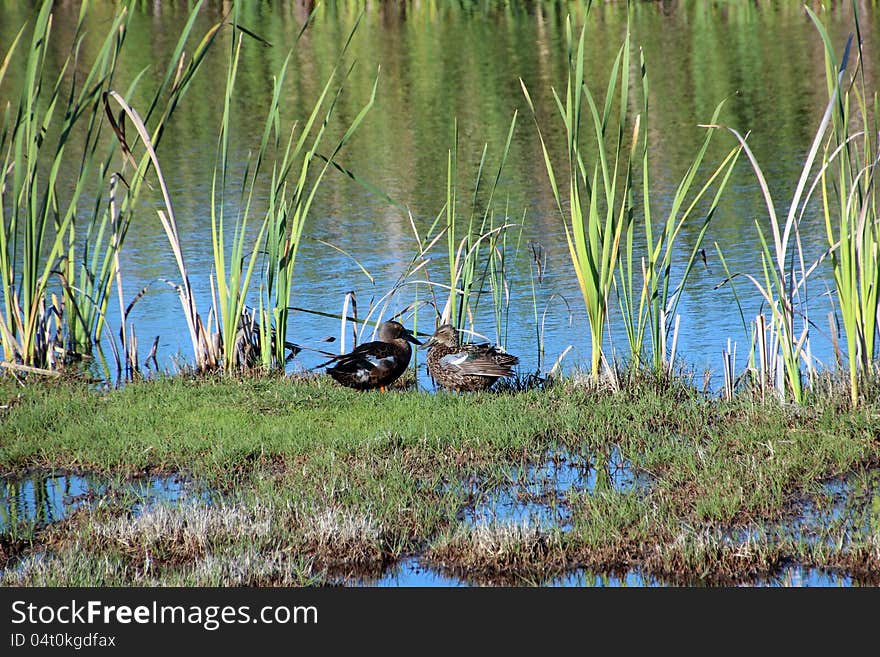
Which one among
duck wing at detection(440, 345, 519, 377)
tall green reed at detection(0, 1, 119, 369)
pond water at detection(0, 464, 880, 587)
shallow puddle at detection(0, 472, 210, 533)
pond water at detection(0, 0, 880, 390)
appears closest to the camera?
pond water at detection(0, 464, 880, 587)

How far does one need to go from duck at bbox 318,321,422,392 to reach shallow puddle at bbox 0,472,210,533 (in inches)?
65.9

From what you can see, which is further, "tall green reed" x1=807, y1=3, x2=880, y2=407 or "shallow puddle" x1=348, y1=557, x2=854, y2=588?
"tall green reed" x1=807, y1=3, x2=880, y2=407

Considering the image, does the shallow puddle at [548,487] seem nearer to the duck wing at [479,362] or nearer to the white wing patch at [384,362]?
the duck wing at [479,362]

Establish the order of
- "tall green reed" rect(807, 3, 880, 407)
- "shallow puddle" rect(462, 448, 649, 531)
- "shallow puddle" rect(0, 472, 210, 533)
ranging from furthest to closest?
"tall green reed" rect(807, 3, 880, 407), "shallow puddle" rect(0, 472, 210, 533), "shallow puddle" rect(462, 448, 649, 531)

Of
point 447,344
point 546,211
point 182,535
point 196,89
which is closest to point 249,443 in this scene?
point 182,535

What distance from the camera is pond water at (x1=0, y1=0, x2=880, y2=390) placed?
11.1m

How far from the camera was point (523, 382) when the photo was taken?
8.15 m

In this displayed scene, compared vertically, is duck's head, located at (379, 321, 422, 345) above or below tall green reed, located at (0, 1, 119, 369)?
below

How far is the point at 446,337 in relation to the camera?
8.15 metres

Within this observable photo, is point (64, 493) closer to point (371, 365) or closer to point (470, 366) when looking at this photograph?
point (371, 365)

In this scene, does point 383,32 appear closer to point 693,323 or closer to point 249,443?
point 693,323

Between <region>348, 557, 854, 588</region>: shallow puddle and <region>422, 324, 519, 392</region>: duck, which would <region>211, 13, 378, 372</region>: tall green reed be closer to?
<region>422, 324, 519, 392</region>: duck

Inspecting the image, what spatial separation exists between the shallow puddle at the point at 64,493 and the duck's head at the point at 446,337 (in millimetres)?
2367

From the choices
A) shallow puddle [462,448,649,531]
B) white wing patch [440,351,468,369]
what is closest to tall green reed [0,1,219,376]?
white wing patch [440,351,468,369]
